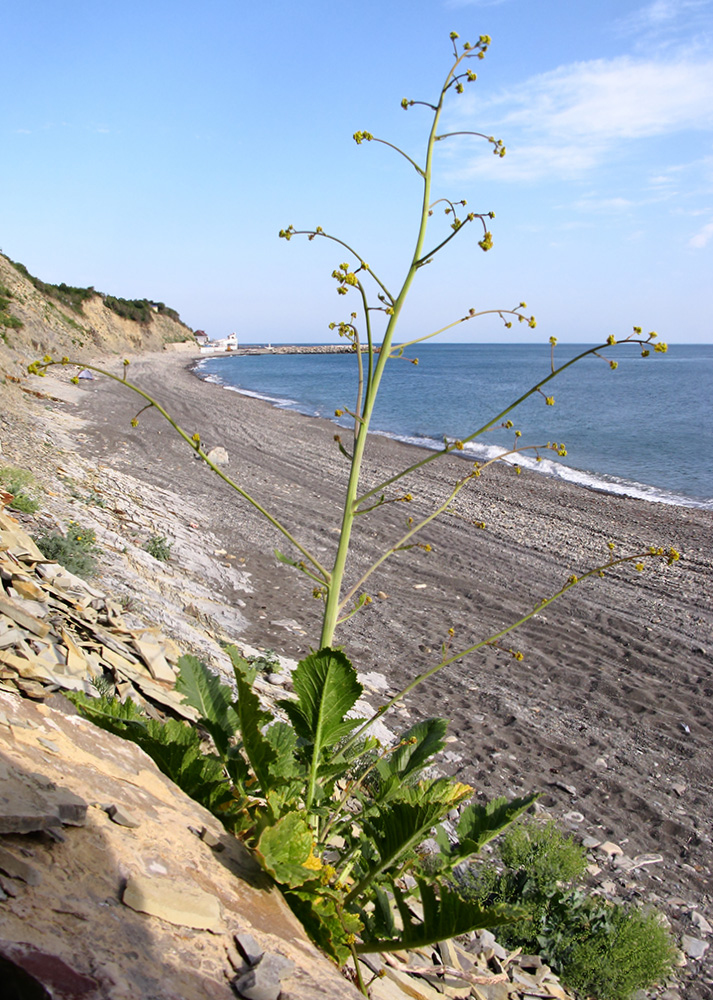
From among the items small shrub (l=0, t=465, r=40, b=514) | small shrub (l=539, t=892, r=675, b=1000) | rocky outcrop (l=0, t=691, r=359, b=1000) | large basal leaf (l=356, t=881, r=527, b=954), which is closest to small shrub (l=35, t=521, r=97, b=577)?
small shrub (l=0, t=465, r=40, b=514)

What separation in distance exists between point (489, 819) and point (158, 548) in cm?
625

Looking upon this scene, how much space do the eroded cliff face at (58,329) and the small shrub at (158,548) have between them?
9910 mm

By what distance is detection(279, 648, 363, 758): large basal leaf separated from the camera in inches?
91.0

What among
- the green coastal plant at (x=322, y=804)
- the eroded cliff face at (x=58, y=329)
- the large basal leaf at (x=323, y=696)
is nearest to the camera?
the green coastal plant at (x=322, y=804)

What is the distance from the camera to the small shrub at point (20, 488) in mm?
6820

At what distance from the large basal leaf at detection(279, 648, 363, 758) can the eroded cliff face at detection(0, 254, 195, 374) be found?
52.2 feet

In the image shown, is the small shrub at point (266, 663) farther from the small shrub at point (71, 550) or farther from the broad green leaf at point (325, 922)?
the broad green leaf at point (325, 922)

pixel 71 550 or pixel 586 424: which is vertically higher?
pixel 586 424

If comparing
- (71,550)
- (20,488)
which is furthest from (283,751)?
(20,488)

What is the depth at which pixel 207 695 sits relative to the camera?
9.07 feet

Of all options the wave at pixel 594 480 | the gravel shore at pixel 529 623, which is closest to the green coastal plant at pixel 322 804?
the gravel shore at pixel 529 623

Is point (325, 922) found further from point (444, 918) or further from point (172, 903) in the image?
point (172, 903)

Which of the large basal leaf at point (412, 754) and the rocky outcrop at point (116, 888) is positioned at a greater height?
the rocky outcrop at point (116, 888)

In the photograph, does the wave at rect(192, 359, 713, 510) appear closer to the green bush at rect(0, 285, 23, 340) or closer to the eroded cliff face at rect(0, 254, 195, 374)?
the eroded cliff face at rect(0, 254, 195, 374)
